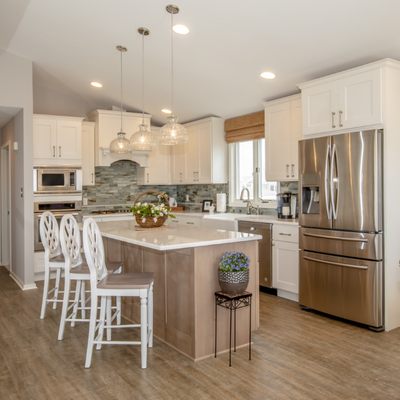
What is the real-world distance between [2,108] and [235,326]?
432 cm

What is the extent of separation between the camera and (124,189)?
7.28 m

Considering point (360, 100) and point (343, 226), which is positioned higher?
point (360, 100)

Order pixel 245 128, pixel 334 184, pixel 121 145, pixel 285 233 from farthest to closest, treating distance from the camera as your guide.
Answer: pixel 245 128 < pixel 285 233 < pixel 121 145 < pixel 334 184

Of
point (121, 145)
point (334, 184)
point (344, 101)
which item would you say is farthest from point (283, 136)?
point (121, 145)

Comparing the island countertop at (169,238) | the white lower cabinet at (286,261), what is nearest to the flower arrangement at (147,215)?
the island countertop at (169,238)

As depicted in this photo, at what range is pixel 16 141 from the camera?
5918 mm

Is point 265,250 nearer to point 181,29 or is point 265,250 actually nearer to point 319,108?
point 319,108

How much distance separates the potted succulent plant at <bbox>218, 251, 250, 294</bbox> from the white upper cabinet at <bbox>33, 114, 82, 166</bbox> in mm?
3942

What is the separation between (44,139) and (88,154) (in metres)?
0.77

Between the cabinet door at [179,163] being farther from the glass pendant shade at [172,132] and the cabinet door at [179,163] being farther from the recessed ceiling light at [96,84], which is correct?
the glass pendant shade at [172,132]

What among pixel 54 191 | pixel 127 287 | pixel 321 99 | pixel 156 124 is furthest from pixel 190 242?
pixel 156 124

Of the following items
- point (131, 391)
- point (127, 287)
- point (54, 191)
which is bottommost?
point (131, 391)

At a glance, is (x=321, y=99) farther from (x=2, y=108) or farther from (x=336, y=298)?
(x=2, y=108)

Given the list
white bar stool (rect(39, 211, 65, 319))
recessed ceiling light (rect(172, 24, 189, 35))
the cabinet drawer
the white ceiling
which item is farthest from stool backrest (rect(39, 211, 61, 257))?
the cabinet drawer
